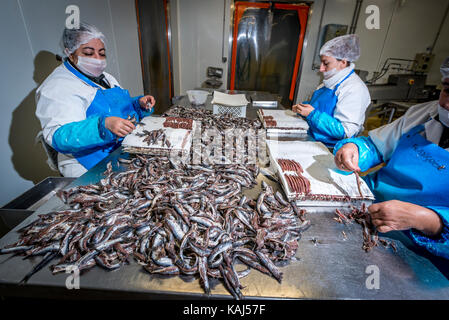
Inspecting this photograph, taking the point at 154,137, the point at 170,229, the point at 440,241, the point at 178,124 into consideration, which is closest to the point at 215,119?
the point at 178,124

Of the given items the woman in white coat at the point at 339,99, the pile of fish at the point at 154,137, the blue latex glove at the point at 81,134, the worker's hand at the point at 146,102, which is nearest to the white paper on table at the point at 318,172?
the woman in white coat at the point at 339,99

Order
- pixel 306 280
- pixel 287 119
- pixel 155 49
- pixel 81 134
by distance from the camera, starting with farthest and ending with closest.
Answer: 1. pixel 155 49
2. pixel 287 119
3. pixel 81 134
4. pixel 306 280

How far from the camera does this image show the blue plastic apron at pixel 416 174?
1.54 metres

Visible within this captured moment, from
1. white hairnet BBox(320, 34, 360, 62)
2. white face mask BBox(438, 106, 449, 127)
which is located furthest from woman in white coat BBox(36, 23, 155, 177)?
white hairnet BBox(320, 34, 360, 62)

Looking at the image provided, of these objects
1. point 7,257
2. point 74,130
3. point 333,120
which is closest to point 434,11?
point 333,120

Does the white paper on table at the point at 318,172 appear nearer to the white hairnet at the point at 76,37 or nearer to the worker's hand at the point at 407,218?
the worker's hand at the point at 407,218

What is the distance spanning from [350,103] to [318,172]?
165 cm

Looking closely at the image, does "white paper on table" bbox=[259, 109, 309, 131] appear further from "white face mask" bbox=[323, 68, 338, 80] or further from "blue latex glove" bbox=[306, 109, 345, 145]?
"white face mask" bbox=[323, 68, 338, 80]

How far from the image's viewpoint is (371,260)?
1.33 m

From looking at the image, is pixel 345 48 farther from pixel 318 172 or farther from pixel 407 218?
pixel 407 218

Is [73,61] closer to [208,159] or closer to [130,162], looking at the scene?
[130,162]

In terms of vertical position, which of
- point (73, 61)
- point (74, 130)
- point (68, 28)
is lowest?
point (74, 130)

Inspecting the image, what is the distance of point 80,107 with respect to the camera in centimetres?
228

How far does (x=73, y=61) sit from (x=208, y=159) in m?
2.10
